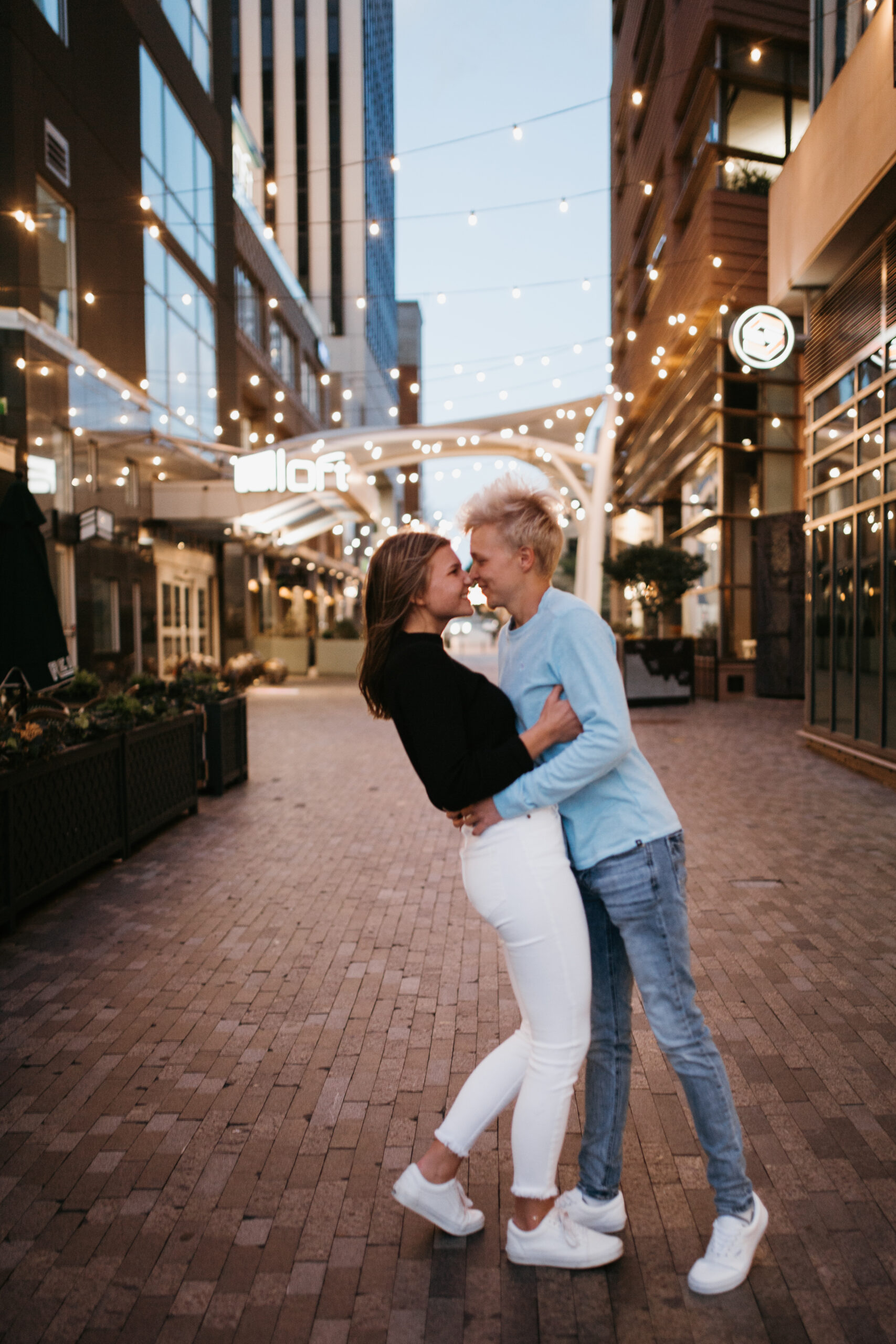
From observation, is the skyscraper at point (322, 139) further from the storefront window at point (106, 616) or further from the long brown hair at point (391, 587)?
the long brown hair at point (391, 587)

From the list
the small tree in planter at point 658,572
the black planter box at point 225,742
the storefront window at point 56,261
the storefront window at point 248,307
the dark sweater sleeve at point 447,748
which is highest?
the storefront window at point 248,307

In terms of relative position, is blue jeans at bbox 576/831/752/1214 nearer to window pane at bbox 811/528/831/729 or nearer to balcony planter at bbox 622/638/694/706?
Answer: window pane at bbox 811/528/831/729

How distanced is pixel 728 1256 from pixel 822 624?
31.1 feet

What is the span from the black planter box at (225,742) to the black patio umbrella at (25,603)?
5.62ft

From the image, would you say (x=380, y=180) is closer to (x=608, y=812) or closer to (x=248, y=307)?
(x=248, y=307)

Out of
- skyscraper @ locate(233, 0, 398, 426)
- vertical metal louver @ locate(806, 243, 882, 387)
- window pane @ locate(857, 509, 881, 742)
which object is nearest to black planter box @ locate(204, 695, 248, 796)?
window pane @ locate(857, 509, 881, 742)

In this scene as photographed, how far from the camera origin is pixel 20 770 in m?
5.06

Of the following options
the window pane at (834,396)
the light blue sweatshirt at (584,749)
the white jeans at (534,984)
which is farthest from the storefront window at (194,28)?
the white jeans at (534,984)

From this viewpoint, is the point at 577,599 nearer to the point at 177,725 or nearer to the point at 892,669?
the point at 177,725

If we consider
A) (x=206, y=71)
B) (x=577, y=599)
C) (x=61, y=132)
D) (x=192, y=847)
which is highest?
(x=206, y=71)

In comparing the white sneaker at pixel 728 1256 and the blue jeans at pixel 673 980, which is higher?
the blue jeans at pixel 673 980

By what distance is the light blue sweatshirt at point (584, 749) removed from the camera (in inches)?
85.0

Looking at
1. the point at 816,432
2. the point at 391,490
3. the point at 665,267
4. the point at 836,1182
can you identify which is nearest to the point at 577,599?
the point at 836,1182

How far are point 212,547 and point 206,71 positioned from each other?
36.6ft
